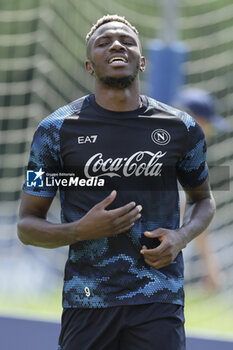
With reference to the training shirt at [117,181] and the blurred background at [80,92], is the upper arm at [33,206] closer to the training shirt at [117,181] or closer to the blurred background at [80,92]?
the training shirt at [117,181]

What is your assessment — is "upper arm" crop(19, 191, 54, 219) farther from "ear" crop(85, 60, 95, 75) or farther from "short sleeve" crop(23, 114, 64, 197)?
"ear" crop(85, 60, 95, 75)

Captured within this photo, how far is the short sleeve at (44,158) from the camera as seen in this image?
9.92 feet

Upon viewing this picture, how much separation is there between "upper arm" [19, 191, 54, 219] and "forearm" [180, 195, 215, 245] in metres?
0.55

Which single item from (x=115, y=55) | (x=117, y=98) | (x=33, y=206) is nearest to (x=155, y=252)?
(x=33, y=206)

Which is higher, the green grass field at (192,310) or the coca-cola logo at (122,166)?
the coca-cola logo at (122,166)

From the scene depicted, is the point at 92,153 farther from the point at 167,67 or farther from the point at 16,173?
the point at 16,173

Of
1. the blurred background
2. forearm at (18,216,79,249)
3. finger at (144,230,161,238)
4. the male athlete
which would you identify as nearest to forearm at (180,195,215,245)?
the male athlete

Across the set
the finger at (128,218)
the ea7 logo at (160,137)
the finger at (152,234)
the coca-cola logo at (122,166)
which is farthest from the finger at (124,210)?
the ea7 logo at (160,137)

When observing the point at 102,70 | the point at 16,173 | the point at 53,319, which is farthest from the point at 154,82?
the point at 16,173

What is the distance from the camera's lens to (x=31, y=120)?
7.04 meters

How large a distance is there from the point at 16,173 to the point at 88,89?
1.48m

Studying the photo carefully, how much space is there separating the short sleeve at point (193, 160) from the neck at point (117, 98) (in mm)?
237

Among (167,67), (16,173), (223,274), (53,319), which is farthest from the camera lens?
(16,173)

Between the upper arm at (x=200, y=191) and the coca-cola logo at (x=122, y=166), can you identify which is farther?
the upper arm at (x=200, y=191)
